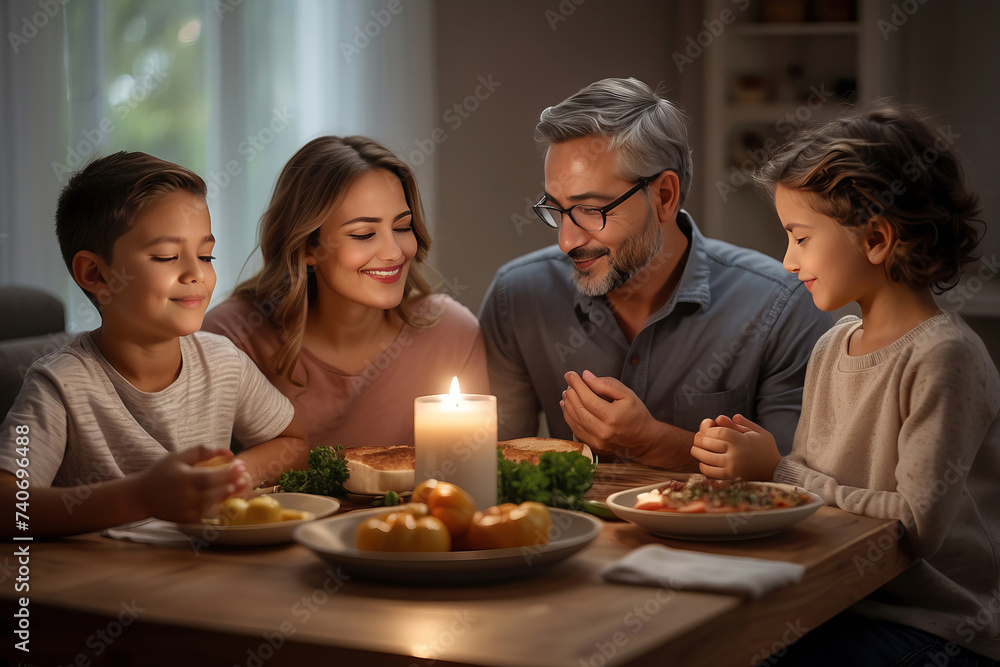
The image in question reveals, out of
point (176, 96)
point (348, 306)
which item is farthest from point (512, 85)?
point (348, 306)

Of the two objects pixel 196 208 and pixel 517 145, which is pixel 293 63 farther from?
pixel 196 208

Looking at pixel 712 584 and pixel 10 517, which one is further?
pixel 10 517

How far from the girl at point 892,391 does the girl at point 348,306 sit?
2.72 ft

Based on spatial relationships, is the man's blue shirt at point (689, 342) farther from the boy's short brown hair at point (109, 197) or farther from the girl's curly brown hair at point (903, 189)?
the boy's short brown hair at point (109, 197)

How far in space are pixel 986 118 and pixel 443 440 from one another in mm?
3060

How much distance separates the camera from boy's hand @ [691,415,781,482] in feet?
4.77

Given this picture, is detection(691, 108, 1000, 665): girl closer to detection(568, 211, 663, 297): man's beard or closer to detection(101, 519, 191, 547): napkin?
detection(568, 211, 663, 297): man's beard

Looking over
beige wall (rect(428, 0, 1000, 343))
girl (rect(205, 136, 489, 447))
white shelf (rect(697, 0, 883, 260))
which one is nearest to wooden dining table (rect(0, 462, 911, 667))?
girl (rect(205, 136, 489, 447))

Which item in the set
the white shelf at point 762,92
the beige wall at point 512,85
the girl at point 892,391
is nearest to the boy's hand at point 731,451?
the girl at point 892,391

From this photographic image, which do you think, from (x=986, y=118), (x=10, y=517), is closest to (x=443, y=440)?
(x=10, y=517)

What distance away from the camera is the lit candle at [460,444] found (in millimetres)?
1237

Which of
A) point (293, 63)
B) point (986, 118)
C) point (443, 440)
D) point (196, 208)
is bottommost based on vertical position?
point (443, 440)

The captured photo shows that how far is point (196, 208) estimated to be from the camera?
1.50m

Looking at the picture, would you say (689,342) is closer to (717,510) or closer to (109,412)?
(717,510)
